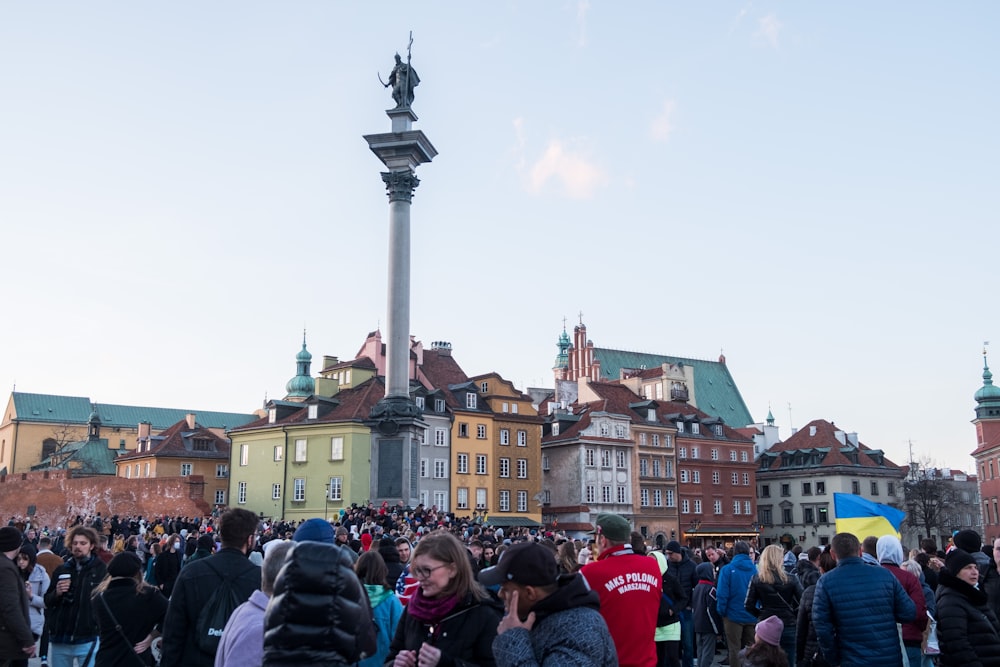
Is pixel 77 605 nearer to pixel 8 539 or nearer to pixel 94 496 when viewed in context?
pixel 8 539

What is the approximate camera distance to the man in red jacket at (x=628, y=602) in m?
6.20

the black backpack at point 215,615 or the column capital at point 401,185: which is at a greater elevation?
the column capital at point 401,185

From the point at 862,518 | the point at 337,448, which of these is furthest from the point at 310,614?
the point at 337,448

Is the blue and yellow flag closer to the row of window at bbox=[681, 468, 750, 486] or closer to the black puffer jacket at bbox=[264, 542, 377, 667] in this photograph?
the black puffer jacket at bbox=[264, 542, 377, 667]

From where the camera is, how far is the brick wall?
6084 centimetres

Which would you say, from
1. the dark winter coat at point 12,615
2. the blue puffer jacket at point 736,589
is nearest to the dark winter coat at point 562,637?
the dark winter coat at point 12,615

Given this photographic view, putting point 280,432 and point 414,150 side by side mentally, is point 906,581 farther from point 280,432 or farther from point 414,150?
point 280,432

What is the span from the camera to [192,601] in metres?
6.34

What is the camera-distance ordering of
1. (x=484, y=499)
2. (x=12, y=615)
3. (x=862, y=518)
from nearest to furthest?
(x=12, y=615) < (x=862, y=518) < (x=484, y=499)

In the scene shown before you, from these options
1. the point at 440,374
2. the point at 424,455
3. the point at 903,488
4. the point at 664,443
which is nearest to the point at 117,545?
the point at 424,455

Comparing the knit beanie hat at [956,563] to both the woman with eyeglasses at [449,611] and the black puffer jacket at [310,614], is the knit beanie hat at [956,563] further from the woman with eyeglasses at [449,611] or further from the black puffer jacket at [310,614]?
the black puffer jacket at [310,614]

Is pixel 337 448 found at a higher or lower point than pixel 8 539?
higher

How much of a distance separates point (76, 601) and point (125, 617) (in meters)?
2.69

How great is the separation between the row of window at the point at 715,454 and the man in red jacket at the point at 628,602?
74042 mm
